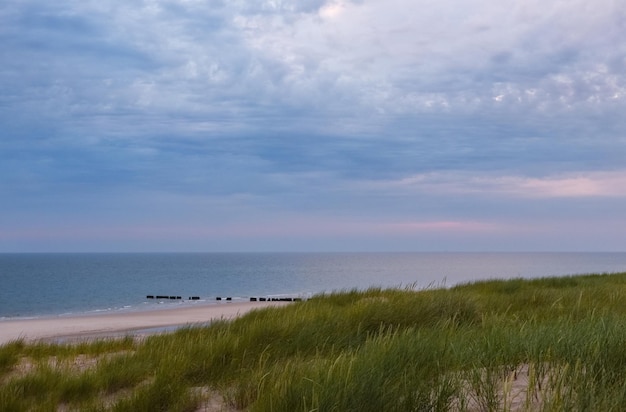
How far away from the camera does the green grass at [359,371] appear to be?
423 centimetres

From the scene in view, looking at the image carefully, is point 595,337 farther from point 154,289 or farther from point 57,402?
point 154,289

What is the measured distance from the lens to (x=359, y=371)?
470 cm

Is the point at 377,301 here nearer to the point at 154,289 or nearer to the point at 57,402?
the point at 57,402

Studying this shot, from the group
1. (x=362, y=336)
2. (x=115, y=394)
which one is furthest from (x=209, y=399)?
(x=362, y=336)

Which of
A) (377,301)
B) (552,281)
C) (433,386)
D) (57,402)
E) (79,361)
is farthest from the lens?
(552,281)

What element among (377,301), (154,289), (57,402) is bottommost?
(154,289)

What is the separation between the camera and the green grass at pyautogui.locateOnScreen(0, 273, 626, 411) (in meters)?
4.23

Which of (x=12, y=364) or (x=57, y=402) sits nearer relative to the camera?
(x=57, y=402)

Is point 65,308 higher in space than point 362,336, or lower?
lower

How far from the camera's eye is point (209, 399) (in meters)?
6.11

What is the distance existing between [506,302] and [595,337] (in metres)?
8.27

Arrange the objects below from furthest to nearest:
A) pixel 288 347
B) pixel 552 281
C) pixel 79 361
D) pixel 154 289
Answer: pixel 154 289 → pixel 552 281 → pixel 79 361 → pixel 288 347

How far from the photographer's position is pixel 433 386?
4.44 meters

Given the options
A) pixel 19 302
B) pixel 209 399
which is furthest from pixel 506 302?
pixel 19 302
